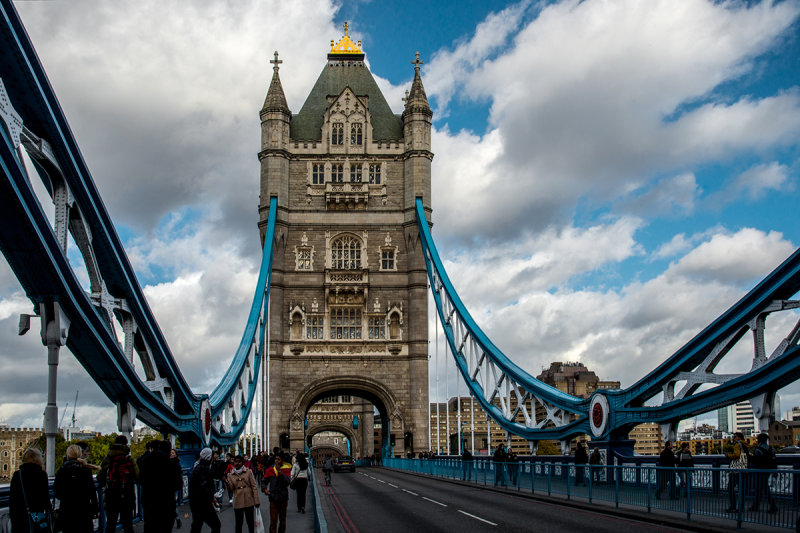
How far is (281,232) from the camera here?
5012 centimetres

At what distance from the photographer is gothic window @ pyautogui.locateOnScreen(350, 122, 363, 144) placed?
53.1m

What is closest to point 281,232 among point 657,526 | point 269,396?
point 269,396

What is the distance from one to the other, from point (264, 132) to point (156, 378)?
32476 mm

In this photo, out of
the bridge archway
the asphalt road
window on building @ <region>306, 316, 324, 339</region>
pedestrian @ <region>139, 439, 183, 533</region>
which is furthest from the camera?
window on building @ <region>306, 316, 324, 339</region>

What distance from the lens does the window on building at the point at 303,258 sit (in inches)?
1977

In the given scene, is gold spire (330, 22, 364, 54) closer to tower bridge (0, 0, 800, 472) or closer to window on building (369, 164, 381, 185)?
tower bridge (0, 0, 800, 472)

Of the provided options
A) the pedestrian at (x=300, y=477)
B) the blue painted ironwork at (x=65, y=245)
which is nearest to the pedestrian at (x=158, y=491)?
the blue painted ironwork at (x=65, y=245)

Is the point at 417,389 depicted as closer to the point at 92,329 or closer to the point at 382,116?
the point at 382,116

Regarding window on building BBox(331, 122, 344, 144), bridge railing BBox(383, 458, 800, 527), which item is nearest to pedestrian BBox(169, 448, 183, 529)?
bridge railing BBox(383, 458, 800, 527)

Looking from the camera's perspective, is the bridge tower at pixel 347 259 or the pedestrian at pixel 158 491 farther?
the bridge tower at pixel 347 259

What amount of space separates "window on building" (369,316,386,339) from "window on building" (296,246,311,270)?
477 centimetres

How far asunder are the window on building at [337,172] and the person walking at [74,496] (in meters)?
42.4

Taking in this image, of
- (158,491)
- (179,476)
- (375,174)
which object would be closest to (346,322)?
(375,174)

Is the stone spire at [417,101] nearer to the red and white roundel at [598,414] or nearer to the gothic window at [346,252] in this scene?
the gothic window at [346,252]
